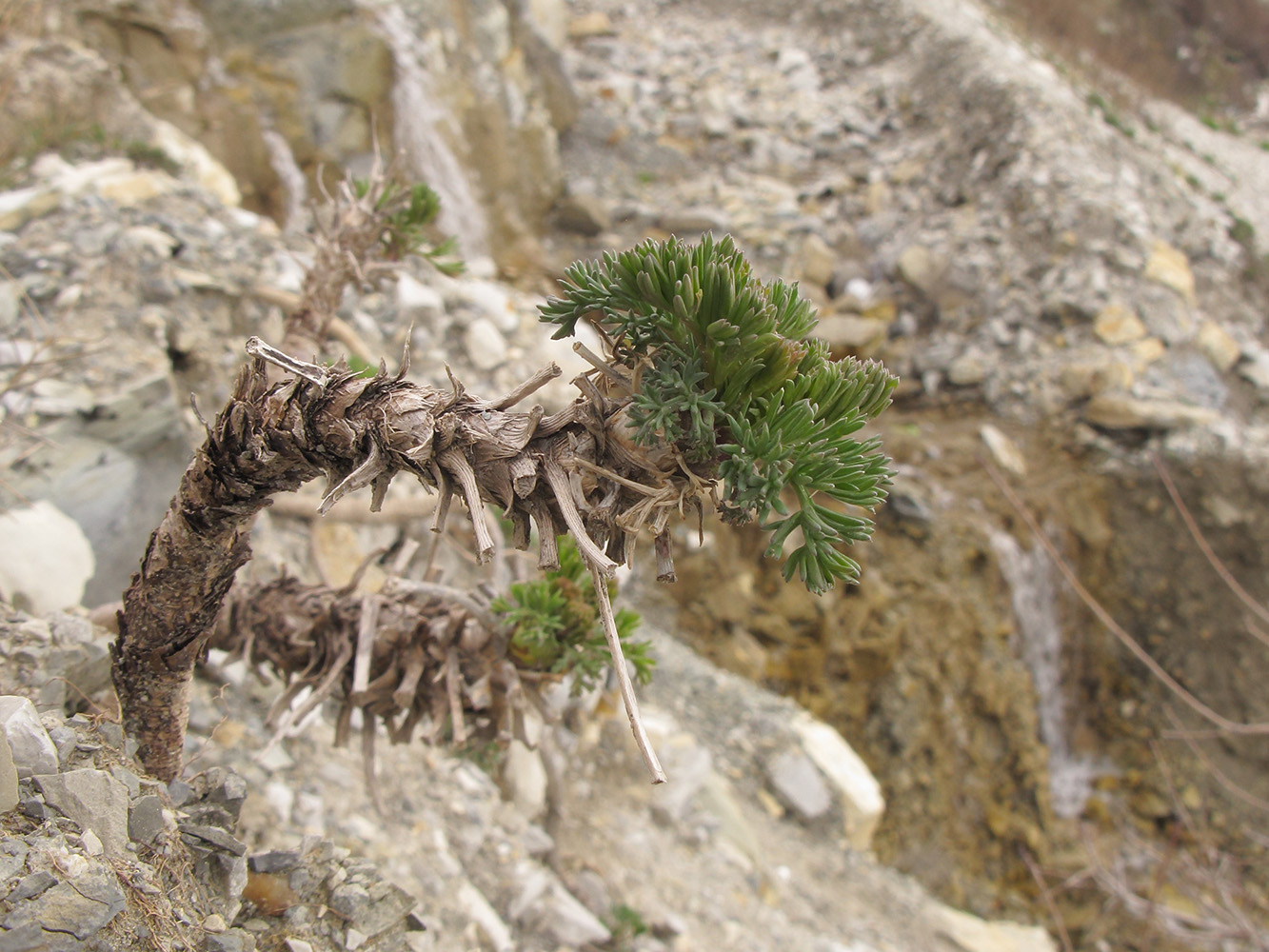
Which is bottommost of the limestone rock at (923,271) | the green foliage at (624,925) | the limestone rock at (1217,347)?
the green foliage at (624,925)

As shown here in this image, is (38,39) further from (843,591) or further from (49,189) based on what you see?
(843,591)

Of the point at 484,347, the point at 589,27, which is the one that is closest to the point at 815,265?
the point at 484,347

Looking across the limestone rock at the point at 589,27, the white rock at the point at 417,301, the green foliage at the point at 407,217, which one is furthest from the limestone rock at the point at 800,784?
the limestone rock at the point at 589,27


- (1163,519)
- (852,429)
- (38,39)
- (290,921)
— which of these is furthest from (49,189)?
(1163,519)

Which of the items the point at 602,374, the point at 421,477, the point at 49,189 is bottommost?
the point at 49,189

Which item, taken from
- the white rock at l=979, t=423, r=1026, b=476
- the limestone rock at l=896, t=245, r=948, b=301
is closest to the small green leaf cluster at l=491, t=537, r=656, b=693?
the white rock at l=979, t=423, r=1026, b=476

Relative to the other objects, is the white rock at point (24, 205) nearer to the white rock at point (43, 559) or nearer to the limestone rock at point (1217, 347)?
the white rock at point (43, 559)

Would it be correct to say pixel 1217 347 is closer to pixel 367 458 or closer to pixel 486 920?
pixel 486 920
